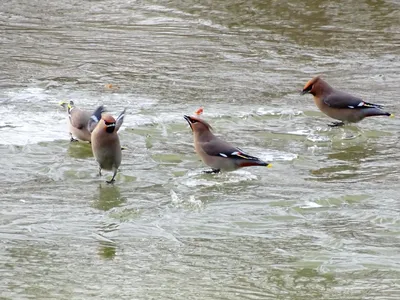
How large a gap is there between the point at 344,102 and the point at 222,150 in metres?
1.91

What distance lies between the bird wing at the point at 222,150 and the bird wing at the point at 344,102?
178 centimetres

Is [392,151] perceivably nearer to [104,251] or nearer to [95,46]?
[104,251]

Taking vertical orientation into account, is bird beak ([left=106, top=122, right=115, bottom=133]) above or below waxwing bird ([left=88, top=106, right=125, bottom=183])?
above

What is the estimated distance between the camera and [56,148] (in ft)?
28.5

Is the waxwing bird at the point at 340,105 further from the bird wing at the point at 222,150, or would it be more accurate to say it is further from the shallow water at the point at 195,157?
the bird wing at the point at 222,150

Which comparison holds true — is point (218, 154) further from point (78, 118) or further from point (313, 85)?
point (313, 85)

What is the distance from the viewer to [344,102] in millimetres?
9430

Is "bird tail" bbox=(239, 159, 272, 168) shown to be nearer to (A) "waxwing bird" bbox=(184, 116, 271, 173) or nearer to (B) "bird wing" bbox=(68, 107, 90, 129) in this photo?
(A) "waxwing bird" bbox=(184, 116, 271, 173)

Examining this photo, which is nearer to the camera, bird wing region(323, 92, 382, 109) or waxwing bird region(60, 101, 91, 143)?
waxwing bird region(60, 101, 91, 143)

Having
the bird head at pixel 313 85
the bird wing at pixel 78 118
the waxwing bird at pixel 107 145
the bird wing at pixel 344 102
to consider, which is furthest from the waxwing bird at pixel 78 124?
the bird wing at pixel 344 102

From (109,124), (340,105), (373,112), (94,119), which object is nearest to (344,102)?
(340,105)

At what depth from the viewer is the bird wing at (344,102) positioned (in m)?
9.42

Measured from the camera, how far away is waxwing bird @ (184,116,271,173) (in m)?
7.92

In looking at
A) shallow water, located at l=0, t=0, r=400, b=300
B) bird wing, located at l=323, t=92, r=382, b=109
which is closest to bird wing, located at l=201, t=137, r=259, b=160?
shallow water, located at l=0, t=0, r=400, b=300
